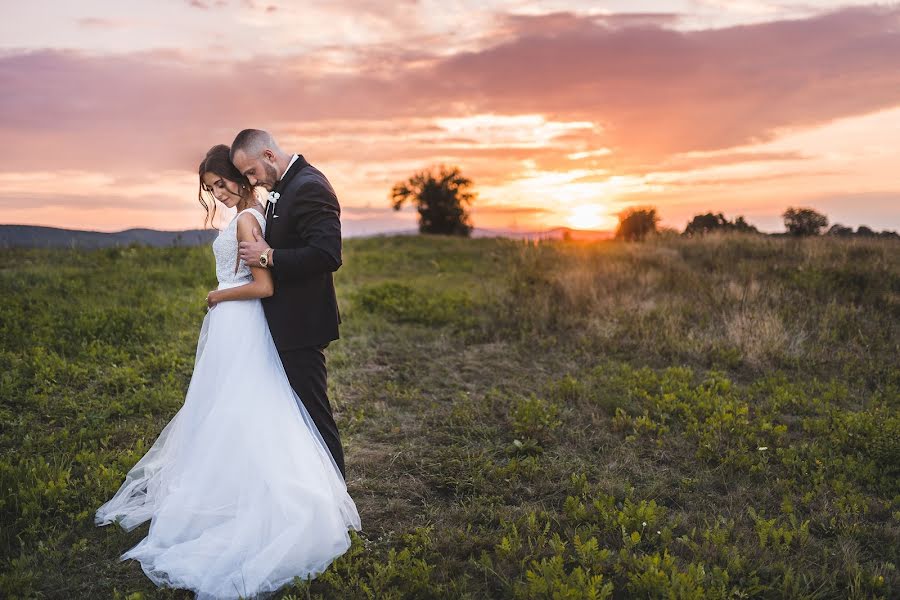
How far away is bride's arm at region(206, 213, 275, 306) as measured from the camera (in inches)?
163

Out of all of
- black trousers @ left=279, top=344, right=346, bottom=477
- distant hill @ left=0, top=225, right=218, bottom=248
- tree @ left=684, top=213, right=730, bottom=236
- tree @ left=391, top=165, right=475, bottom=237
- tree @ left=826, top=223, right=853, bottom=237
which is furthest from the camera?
tree @ left=391, top=165, right=475, bottom=237

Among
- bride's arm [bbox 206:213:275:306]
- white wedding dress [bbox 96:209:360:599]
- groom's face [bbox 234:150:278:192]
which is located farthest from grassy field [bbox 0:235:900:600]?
groom's face [bbox 234:150:278:192]

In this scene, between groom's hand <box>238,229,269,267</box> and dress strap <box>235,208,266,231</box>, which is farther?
dress strap <box>235,208,266,231</box>

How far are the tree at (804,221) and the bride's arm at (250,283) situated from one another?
19243 millimetres

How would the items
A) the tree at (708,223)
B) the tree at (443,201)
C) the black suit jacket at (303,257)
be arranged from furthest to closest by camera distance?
the tree at (443,201)
the tree at (708,223)
the black suit jacket at (303,257)

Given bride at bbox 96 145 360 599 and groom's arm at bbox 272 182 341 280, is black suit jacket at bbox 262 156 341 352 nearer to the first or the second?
groom's arm at bbox 272 182 341 280

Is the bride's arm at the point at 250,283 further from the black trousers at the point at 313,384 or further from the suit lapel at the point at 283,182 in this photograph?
the black trousers at the point at 313,384

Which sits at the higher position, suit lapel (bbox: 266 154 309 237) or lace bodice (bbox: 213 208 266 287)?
suit lapel (bbox: 266 154 309 237)

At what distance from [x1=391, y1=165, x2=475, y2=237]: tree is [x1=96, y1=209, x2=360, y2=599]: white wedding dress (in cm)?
4345

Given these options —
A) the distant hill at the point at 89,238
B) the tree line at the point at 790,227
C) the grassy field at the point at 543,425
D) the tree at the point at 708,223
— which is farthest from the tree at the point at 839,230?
the distant hill at the point at 89,238

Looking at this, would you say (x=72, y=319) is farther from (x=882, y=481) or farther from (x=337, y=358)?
(x=882, y=481)

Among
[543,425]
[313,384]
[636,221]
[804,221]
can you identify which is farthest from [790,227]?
[313,384]

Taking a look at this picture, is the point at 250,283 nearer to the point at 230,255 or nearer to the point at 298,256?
the point at 230,255

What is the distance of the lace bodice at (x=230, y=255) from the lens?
4316 millimetres
